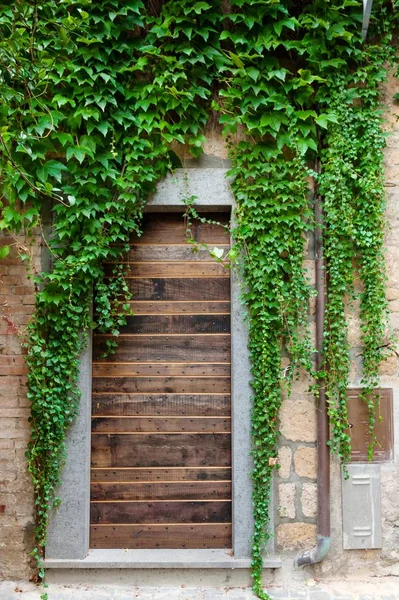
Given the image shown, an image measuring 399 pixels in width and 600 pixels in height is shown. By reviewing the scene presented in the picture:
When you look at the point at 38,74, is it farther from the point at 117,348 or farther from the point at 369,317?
the point at 369,317

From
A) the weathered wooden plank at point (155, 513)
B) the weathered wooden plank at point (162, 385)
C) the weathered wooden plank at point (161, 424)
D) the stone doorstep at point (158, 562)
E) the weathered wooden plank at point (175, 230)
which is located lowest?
the stone doorstep at point (158, 562)

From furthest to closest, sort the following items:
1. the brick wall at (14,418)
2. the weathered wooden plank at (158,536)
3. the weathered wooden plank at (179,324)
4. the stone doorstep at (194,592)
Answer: the weathered wooden plank at (179,324)
the weathered wooden plank at (158,536)
the brick wall at (14,418)
the stone doorstep at (194,592)

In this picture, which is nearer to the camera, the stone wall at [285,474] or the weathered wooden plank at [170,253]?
the stone wall at [285,474]

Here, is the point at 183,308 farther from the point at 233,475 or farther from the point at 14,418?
the point at 14,418

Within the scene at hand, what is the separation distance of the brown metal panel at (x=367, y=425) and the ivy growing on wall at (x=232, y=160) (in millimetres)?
95

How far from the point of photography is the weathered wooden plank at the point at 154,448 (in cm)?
393

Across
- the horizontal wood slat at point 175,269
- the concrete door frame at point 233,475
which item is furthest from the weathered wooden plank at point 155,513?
the horizontal wood slat at point 175,269

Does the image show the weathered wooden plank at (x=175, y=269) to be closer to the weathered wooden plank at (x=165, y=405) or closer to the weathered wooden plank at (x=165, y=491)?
the weathered wooden plank at (x=165, y=405)

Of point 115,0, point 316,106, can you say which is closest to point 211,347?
point 316,106

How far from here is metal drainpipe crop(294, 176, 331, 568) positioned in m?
3.70

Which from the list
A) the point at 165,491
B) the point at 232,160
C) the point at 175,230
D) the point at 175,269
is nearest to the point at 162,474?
the point at 165,491

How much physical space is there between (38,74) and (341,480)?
340cm

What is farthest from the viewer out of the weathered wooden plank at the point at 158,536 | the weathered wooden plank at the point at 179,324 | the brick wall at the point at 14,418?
the weathered wooden plank at the point at 179,324

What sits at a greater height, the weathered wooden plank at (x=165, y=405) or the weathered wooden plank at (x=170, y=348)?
the weathered wooden plank at (x=170, y=348)
